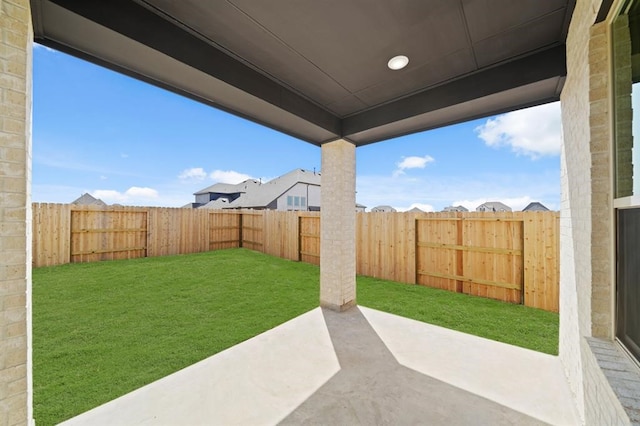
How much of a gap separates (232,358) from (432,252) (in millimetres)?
4361

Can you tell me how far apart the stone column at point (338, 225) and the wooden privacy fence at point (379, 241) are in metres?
2.10

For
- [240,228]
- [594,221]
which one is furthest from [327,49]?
[240,228]

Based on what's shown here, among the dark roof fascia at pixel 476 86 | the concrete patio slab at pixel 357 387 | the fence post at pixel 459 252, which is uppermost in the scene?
the dark roof fascia at pixel 476 86

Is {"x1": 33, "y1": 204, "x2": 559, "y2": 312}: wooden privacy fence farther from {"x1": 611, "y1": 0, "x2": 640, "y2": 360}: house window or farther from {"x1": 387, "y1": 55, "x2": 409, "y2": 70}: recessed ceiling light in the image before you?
{"x1": 387, "y1": 55, "x2": 409, "y2": 70}: recessed ceiling light

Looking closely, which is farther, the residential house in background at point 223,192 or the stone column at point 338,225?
the residential house in background at point 223,192

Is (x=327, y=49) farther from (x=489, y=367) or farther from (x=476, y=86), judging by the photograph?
(x=489, y=367)

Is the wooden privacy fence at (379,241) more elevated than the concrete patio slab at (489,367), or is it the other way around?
the wooden privacy fence at (379,241)

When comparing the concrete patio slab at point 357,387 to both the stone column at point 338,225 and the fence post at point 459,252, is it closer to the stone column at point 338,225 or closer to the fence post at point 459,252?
the stone column at point 338,225

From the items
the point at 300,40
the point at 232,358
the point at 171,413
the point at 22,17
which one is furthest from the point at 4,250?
the point at 300,40

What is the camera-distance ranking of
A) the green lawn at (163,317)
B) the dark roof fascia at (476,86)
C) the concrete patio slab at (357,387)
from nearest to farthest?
the concrete patio slab at (357,387)
the dark roof fascia at (476,86)
the green lawn at (163,317)

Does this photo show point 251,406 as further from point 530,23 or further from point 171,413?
point 530,23

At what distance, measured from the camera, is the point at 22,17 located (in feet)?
3.91

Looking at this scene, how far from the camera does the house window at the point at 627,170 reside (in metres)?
1.19

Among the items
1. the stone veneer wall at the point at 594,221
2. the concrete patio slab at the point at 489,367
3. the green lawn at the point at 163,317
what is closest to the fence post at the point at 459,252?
the green lawn at the point at 163,317
